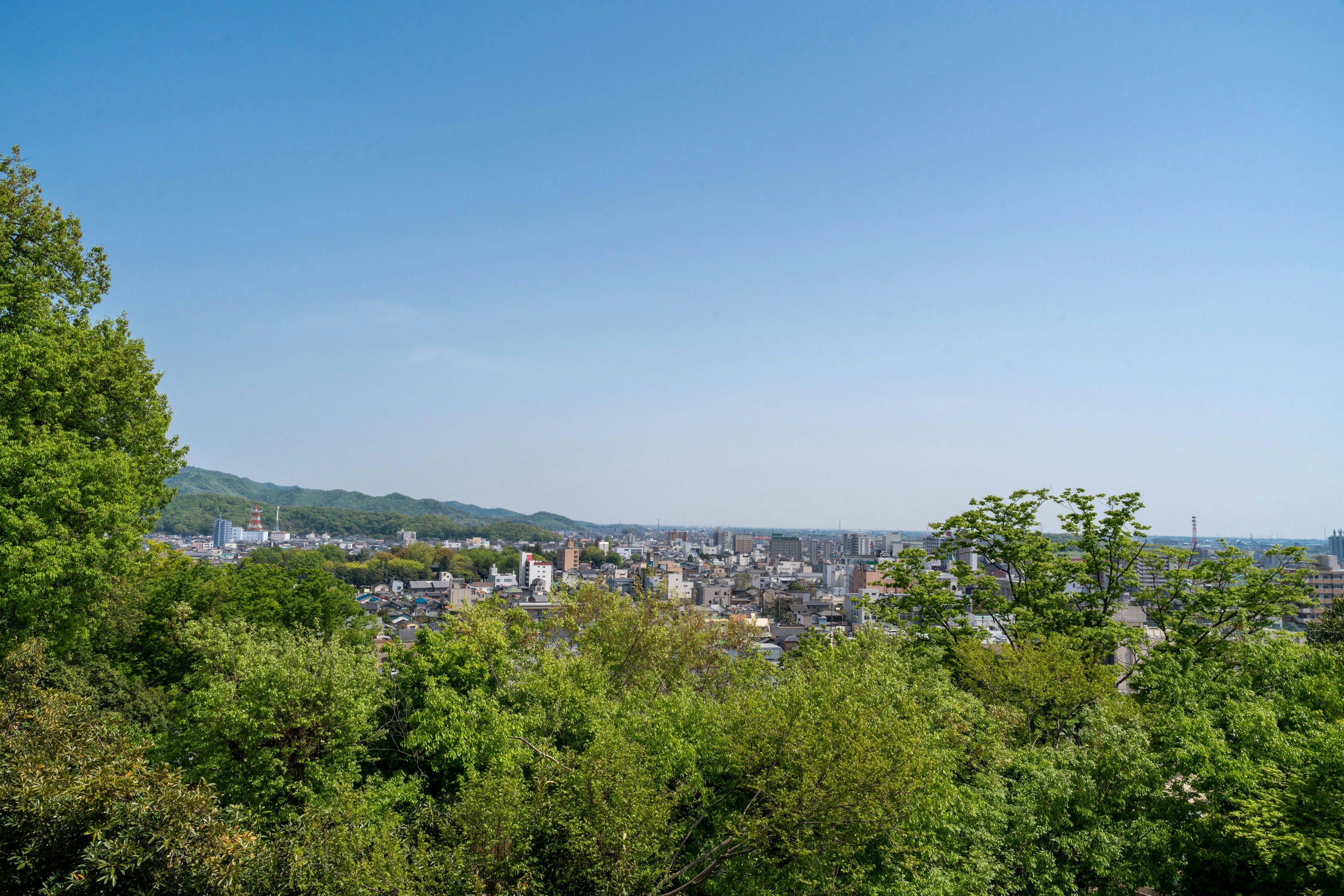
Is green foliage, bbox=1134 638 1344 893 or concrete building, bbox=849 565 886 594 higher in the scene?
green foliage, bbox=1134 638 1344 893

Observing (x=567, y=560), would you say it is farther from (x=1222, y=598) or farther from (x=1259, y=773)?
(x=1259, y=773)

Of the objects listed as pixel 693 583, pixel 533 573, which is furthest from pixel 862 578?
pixel 533 573

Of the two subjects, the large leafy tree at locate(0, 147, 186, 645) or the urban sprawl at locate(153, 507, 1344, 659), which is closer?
the large leafy tree at locate(0, 147, 186, 645)

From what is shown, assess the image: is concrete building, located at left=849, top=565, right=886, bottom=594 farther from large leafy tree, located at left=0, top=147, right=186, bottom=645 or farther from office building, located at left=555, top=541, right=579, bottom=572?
large leafy tree, located at left=0, top=147, right=186, bottom=645

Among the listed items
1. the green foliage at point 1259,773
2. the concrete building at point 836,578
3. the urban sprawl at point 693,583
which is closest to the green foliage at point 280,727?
the urban sprawl at point 693,583

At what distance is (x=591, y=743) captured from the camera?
11.0 meters

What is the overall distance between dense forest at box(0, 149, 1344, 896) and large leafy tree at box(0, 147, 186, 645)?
0.18 feet

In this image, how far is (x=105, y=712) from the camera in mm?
14281

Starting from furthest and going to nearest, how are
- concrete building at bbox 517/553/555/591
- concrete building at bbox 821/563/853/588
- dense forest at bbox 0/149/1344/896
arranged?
concrete building at bbox 517/553/555/591 → concrete building at bbox 821/563/853/588 → dense forest at bbox 0/149/1344/896

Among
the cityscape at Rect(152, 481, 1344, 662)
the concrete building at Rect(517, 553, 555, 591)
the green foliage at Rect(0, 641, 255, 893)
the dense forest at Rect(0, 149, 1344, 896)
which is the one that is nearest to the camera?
the green foliage at Rect(0, 641, 255, 893)

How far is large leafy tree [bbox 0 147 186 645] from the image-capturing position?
1063 cm

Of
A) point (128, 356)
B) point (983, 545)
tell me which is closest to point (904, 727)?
point (983, 545)

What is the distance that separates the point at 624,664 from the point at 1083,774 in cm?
889

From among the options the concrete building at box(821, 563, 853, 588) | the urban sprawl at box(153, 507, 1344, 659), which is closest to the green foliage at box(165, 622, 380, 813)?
the urban sprawl at box(153, 507, 1344, 659)
